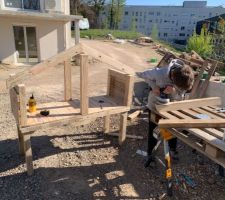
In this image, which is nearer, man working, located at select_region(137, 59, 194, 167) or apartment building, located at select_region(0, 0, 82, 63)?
man working, located at select_region(137, 59, 194, 167)

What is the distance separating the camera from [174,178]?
401 centimetres

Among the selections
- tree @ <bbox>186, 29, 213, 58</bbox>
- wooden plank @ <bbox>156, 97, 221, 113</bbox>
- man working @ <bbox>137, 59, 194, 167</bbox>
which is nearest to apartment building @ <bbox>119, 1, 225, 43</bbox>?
tree @ <bbox>186, 29, 213, 58</bbox>

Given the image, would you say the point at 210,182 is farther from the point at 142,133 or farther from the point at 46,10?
the point at 46,10

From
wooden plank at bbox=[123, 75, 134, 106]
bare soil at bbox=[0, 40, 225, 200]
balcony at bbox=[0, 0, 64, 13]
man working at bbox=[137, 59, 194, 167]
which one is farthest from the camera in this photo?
balcony at bbox=[0, 0, 64, 13]

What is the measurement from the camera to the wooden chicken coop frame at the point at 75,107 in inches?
147

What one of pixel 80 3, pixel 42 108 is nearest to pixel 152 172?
pixel 42 108

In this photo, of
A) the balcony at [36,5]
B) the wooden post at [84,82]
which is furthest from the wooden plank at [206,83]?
the balcony at [36,5]

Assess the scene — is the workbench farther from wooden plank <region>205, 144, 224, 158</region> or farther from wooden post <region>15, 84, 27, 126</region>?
wooden post <region>15, 84, 27, 126</region>

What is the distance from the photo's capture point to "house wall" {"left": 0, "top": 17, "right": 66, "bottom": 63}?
1452cm

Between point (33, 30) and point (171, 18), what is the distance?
1329 inches

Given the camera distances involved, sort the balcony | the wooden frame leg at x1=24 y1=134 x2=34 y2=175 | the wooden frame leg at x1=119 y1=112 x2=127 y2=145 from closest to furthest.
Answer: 1. the wooden frame leg at x1=24 y1=134 x2=34 y2=175
2. the wooden frame leg at x1=119 y1=112 x2=127 y2=145
3. the balcony

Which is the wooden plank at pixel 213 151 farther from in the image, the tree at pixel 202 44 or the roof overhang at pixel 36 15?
the tree at pixel 202 44

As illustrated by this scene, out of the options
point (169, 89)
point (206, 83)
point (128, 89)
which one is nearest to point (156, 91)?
point (169, 89)

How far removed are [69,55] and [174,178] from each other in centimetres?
252
